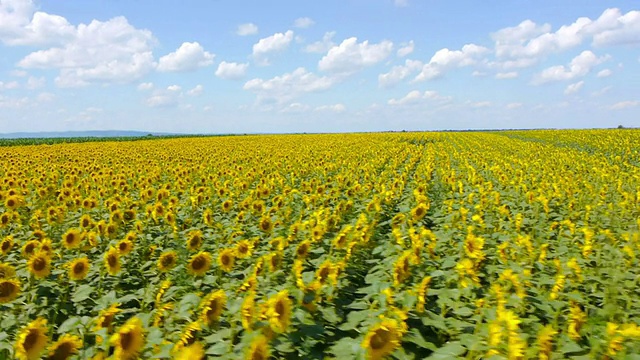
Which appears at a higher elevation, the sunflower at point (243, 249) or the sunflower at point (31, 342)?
the sunflower at point (243, 249)

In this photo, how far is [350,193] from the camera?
8211mm

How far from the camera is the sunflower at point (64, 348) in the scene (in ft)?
7.29

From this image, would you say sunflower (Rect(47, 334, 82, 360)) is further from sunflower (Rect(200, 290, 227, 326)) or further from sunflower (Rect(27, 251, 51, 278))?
sunflower (Rect(27, 251, 51, 278))

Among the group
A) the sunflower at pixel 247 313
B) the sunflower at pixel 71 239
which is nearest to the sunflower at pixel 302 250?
the sunflower at pixel 247 313

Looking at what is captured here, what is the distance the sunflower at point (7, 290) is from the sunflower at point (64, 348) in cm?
117

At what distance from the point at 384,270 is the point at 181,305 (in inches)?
71.7

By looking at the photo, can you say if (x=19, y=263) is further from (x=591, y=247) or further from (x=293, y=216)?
(x=591, y=247)

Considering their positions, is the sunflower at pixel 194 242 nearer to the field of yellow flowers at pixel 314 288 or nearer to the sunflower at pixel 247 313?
the field of yellow flowers at pixel 314 288

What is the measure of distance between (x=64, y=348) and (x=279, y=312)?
1.12 m

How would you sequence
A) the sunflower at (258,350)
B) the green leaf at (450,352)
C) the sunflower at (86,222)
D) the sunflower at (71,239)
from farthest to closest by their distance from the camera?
the sunflower at (86,222)
the sunflower at (71,239)
the green leaf at (450,352)
the sunflower at (258,350)

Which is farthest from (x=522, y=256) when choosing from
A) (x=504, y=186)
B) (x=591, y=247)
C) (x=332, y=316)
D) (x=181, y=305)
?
(x=504, y=186)

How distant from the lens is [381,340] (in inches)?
87.6

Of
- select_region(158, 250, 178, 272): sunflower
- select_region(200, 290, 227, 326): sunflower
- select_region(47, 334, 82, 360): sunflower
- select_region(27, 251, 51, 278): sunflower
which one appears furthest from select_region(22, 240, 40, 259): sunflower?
select_region(200, 290, 227, 326): sunflower

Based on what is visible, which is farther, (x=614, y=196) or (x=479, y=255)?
(x=614, y=196)
